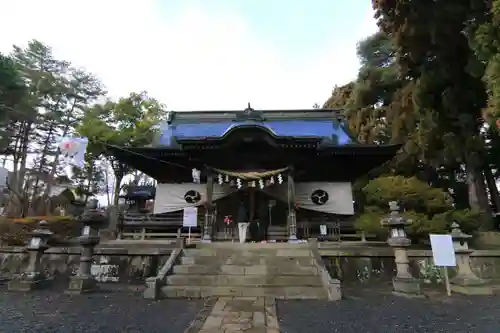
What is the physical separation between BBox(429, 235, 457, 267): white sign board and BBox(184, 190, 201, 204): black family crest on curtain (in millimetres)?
8973

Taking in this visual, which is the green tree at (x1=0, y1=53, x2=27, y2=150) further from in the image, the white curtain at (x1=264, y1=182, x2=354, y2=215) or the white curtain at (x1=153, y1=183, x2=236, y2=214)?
the white curtain at (x1=264, y1=182, x2=354, y2=215)

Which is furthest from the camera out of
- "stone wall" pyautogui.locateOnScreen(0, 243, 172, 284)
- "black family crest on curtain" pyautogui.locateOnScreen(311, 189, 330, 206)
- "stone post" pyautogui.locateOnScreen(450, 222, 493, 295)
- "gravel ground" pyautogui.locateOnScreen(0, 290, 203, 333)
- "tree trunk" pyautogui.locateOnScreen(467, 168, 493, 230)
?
"black family crest on curtain" pyautogui.locateOnScreen(311, 189, 330, 206)

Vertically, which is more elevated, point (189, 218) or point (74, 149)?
point (74, 149)

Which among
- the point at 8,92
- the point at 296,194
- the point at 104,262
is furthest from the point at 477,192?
the point at 8,92

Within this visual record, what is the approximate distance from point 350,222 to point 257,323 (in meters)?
8.60

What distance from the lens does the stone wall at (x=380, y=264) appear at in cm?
803

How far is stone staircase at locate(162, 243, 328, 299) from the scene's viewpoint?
20.5ft

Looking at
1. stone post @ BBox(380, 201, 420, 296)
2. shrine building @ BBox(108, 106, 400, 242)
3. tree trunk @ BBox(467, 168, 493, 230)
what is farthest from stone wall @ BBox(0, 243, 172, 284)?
tree trunk @ BBox(467, 168, 493, 230)

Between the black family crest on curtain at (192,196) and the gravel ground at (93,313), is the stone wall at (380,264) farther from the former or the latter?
the black family crest on curtain at (192,196)

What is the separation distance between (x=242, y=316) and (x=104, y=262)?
19.1 ft

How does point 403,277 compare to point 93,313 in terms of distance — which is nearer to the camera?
point 93,313

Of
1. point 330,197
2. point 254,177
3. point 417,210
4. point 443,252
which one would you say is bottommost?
point 443,252

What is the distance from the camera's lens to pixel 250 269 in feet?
23.5

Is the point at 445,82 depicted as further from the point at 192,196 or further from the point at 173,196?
the point at 173,196
